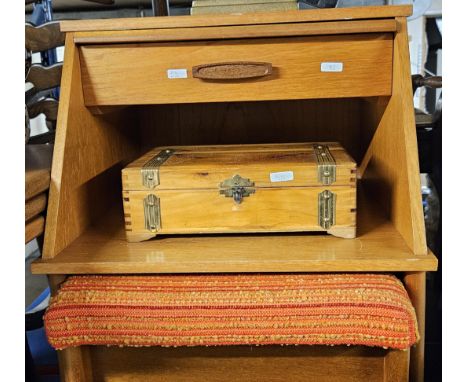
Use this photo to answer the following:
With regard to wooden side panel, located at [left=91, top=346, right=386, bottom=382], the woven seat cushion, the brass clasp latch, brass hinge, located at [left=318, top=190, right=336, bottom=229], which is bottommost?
wooden side panel, located at [left=91, top=346, right=386, bottom=382]

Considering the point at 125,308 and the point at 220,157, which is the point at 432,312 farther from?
the point at 125,308

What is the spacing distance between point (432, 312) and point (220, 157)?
786 mm

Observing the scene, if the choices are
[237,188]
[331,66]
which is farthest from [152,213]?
[331,66]

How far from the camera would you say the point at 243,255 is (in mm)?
918

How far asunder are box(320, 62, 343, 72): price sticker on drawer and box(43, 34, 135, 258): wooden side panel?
0.46 m

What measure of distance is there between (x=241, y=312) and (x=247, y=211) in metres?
0.22

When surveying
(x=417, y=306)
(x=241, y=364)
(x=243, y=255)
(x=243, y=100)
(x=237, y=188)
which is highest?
(x=243, y=100)

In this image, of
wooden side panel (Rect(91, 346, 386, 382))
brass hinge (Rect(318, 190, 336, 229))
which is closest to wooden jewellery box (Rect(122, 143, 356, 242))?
brass hinge (Rect(318, 190, 336, 229))

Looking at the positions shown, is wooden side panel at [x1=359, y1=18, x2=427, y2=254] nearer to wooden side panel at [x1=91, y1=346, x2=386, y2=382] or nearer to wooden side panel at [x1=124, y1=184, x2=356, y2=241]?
wooden side panel at [x1=124, y1=184, x2=356, y2=241]

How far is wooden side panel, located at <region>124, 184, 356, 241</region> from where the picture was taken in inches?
38.4

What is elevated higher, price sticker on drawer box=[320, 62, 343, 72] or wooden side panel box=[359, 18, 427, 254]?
price sticker on drawer box=[320, 62, 343, 72]

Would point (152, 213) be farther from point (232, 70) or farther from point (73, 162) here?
point (232, 70)

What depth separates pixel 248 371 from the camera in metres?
0.95

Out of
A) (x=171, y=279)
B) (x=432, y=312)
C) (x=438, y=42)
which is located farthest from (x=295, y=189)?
(x=438, y=42)
